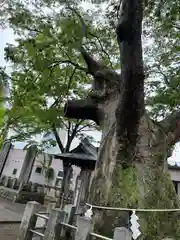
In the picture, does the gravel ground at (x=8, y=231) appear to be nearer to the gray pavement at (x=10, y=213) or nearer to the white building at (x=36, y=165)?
the gray pavement at (x=10, y=213)

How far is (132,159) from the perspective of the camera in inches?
138

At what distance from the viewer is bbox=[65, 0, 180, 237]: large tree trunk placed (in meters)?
2.72

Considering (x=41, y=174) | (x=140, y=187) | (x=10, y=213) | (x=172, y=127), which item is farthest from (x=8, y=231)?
(x=41, y=174)

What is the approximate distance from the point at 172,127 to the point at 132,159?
134 centimetres

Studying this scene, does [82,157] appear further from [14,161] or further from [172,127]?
[14,161]

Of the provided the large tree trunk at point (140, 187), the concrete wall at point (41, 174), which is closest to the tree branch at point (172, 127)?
the large tree trunk at point (140, 187)

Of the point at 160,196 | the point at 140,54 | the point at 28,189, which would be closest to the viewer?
the point at 140,54

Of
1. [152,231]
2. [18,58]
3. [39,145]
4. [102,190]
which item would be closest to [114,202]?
[102,190]

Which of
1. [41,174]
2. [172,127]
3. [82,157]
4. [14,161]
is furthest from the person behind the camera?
[14,161]

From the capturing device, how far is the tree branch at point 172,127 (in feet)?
13.7

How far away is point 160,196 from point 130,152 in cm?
85

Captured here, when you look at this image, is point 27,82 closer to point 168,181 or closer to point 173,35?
point 173,35

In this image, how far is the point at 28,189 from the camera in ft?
41.1

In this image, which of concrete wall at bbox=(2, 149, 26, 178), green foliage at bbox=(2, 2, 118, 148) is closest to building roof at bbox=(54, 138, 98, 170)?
green foliage at bbox=(2, 2, 118, 148)
